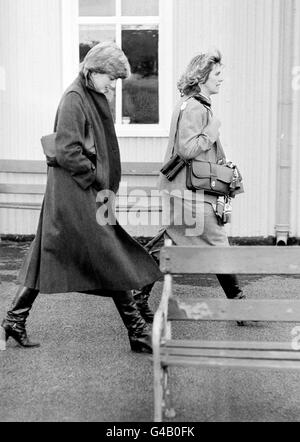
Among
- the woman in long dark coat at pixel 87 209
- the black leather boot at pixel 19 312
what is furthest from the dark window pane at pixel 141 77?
the black leather boot at pixel 19 312

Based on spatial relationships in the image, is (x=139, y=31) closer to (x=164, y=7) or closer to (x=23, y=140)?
(x=164, y=7)

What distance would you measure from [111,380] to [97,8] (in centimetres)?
559

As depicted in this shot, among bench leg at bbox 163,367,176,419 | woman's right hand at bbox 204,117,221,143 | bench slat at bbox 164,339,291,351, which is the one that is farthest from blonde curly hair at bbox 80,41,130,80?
bench leg at bbox 163,367,176,419

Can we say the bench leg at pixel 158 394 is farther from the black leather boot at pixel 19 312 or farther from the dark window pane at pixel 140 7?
the dark window pane at pixel 140 7

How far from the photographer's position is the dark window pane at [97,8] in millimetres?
9867

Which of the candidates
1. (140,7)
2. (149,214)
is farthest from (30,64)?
(149,214)

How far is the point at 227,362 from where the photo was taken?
4500mm

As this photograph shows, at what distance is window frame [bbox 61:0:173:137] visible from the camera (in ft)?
32.0

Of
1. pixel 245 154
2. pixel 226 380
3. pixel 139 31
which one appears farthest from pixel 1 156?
pixel 226 380

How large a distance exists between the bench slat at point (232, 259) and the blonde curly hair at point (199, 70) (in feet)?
6.18

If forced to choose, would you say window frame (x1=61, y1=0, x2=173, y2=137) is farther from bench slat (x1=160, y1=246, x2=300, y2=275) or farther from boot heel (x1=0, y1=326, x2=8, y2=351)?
bench slat (x1=160, y1=246, x2=300, y2=275)

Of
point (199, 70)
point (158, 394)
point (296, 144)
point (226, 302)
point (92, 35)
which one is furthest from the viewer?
point (92, 35)

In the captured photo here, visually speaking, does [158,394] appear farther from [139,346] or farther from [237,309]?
[139,346]

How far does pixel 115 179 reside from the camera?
235 inches
